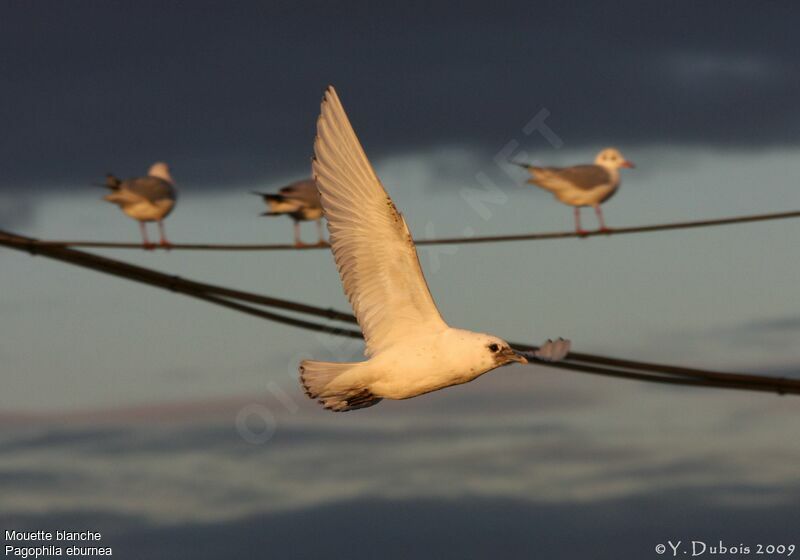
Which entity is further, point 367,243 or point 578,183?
point 578,183

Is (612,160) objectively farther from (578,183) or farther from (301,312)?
(301,312)

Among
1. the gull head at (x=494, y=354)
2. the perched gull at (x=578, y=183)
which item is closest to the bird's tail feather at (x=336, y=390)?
the gull head at (x=494, y=354)

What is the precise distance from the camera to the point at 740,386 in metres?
12.3

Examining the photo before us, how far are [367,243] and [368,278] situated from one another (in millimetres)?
231

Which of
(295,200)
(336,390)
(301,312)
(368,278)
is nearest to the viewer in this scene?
(336,390)

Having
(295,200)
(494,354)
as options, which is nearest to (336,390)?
(494,354)

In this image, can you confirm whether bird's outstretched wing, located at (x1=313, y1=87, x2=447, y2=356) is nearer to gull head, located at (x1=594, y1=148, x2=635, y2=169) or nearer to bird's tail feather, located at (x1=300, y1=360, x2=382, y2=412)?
bird's tail feather, located at (x1=300, y1=360, x2=382, y2=412)

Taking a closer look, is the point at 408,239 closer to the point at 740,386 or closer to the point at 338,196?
the point at 338,196

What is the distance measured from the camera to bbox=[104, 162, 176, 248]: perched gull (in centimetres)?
2133

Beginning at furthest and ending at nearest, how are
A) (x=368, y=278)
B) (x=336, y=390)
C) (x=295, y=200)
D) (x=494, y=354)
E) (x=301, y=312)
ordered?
(x=295, y=200)
(x=301, y=312)
(x=368, y=278)
(x=336, y=390)
(x=494, y=354)

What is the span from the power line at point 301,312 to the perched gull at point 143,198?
8.52 metres

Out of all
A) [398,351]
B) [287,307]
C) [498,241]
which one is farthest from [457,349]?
[498,241]

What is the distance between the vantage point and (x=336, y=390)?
832 cm

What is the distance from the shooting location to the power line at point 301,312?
11.9 metres
